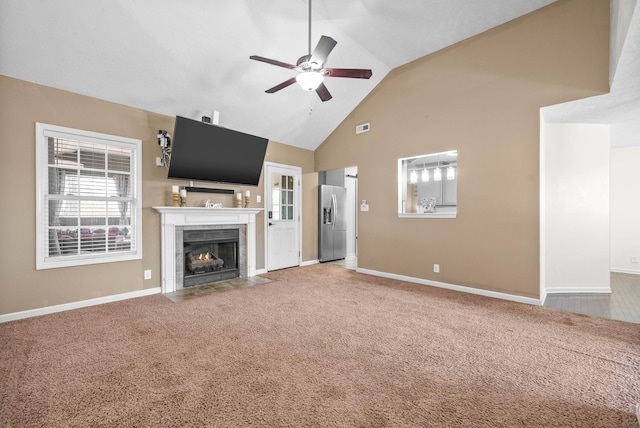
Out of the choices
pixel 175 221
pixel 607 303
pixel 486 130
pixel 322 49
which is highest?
pixel 322 49

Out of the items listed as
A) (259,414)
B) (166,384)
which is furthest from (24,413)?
(259,414)

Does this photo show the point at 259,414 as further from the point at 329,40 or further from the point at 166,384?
the point at 329,40

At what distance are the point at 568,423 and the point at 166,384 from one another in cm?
239

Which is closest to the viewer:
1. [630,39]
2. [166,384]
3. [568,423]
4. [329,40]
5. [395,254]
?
[568,423]

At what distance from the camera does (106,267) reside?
3.65 meters

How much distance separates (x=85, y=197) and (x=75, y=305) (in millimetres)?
1311

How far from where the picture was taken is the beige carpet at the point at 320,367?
5.26 ft

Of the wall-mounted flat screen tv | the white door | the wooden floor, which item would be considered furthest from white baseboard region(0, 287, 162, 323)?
the wooden floor

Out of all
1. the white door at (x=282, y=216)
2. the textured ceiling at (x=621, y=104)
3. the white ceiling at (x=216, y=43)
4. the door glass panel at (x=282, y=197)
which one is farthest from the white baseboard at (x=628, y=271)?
the door glass panel at (x=282, y=197)

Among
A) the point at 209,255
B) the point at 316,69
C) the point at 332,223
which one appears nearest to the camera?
the point at 316,69

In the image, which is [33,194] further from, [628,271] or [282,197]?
[628,271]

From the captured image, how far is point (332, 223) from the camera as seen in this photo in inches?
263

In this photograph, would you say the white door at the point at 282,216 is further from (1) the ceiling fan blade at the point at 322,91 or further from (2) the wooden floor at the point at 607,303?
(2) the wooden floor at the point at 607,303

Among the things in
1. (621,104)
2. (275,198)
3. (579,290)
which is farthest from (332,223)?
(621,104)
